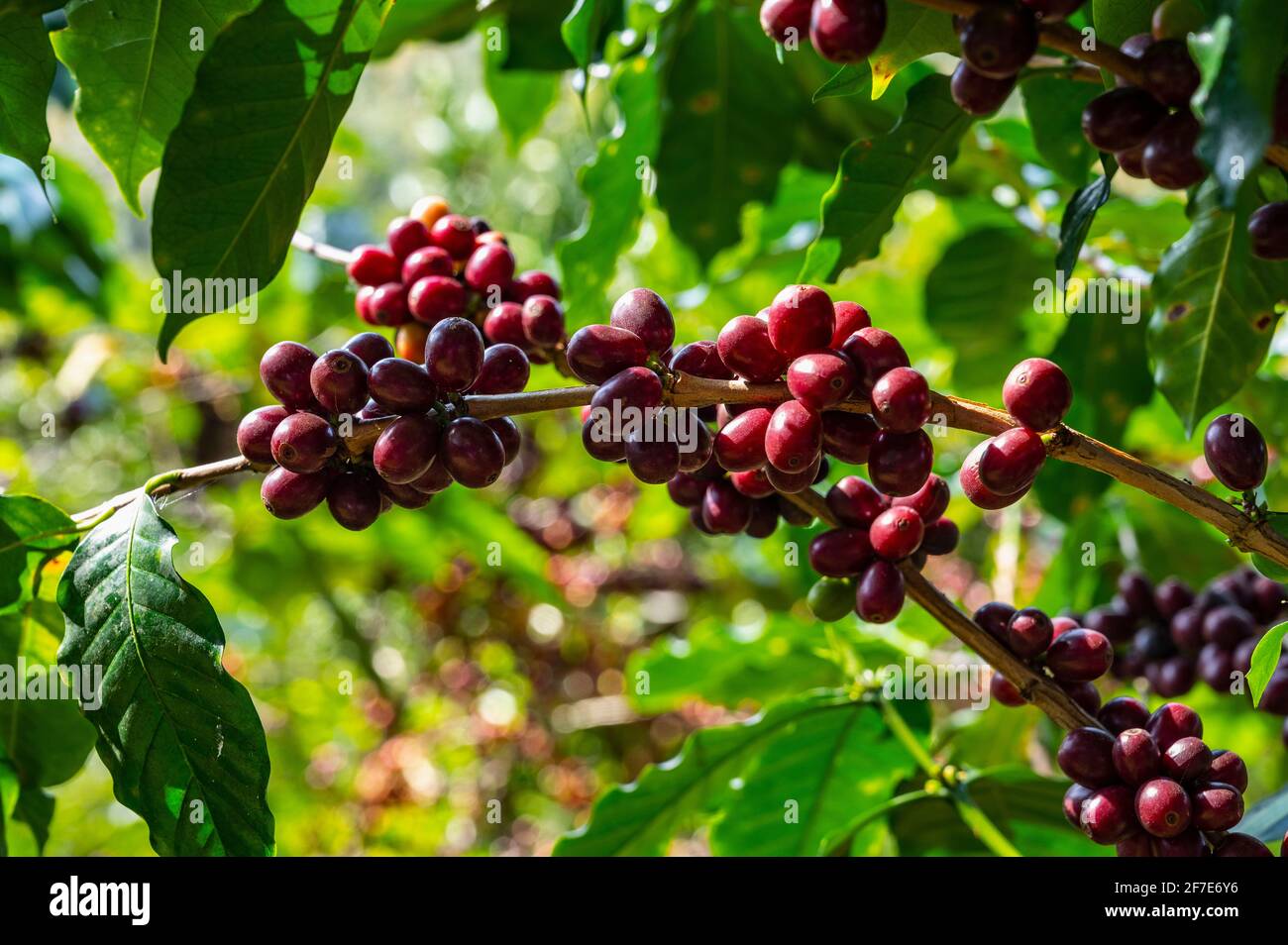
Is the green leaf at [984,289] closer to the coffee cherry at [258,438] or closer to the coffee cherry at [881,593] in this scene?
the coffee cherry at [881,593]

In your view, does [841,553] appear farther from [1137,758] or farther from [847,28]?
[847,28]

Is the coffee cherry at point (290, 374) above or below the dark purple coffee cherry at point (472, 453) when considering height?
above

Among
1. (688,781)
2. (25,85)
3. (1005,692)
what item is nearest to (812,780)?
(688,781)

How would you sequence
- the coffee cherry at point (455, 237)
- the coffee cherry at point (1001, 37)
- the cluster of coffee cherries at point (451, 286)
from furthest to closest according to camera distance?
the coffee cherry at point (455, 237)
the cluster of coffee cherries at point (451, 286)
the coffee cherry at point (1001, 37)

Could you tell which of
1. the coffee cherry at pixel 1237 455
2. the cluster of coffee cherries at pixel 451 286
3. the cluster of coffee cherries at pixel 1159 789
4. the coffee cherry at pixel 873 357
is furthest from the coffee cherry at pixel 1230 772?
the cluster of coffee cherries at pixel 451 286

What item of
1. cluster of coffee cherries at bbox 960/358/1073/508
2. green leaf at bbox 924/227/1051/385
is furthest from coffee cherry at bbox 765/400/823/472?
green leaf at bbox 924/227/1051/385

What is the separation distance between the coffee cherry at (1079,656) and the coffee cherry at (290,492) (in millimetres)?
724

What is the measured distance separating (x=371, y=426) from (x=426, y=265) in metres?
0.42

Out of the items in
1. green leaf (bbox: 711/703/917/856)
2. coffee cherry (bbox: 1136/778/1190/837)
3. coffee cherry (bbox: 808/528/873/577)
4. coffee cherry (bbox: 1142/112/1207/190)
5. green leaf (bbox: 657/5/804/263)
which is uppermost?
green leaf (bbox: 657/5/804/263)

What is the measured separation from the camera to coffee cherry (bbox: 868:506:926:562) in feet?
3.60

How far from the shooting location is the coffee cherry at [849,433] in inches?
37.9

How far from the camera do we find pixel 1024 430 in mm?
896

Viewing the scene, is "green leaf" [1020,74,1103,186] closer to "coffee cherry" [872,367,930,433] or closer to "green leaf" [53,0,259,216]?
"coffee cherry" [872,367,930,433]

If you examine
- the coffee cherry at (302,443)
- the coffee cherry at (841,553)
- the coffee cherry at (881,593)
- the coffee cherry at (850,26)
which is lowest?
the coffee cherry at (881,593)
